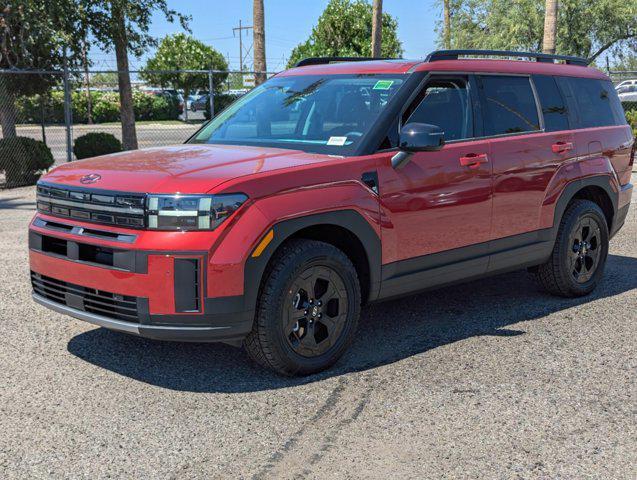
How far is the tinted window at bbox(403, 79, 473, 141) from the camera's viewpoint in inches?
210

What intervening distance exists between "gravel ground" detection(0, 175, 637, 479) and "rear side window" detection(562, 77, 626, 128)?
1.70 meters

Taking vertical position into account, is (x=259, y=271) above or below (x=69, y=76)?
below

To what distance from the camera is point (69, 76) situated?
1669 centimetres

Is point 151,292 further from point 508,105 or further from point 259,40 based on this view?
point 259,40

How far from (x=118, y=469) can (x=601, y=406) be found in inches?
103

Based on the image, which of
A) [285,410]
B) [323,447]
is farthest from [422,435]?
[285,410]

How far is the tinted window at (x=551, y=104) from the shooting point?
627 cm

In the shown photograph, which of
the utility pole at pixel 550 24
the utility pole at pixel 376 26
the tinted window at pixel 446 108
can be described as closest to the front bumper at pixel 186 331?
the tinted window at pixel 446 108

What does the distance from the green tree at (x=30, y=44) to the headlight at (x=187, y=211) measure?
1270cm

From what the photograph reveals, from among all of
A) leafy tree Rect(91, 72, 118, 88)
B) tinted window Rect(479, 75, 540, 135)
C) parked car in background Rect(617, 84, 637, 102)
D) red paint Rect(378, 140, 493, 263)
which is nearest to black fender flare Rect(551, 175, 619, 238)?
tinted window Rect(479, 75, 540, 135)

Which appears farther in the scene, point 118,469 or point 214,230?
point 214,230

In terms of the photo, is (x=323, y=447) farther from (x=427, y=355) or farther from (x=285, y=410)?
(x=427, y=355)

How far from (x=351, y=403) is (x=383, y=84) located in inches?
87.9

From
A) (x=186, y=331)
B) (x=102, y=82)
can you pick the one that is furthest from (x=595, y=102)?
(x=102, y=82)
